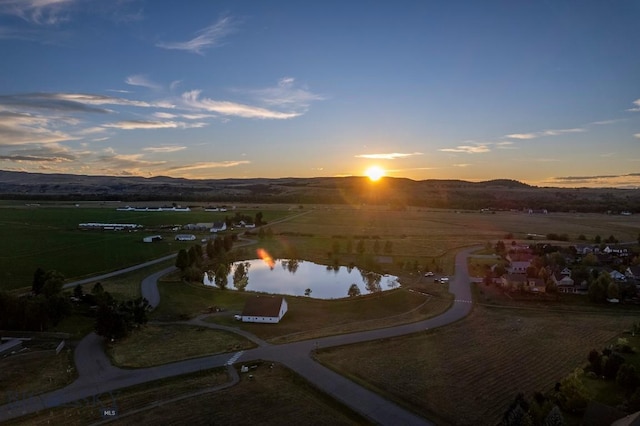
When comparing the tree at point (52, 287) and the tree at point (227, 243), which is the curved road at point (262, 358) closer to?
the tree at point (52, 287)

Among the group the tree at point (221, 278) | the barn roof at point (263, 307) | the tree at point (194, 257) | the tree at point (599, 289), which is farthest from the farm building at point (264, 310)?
the tree at point (599, 289)

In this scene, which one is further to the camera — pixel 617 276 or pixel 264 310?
pixel 617 276

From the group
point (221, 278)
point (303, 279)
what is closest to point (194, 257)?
point (221, 278)

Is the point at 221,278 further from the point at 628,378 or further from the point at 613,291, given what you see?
the point at 613,291

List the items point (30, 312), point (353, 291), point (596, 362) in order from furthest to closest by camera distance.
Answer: point (353, 291), point (30, 312), point (596, 362)

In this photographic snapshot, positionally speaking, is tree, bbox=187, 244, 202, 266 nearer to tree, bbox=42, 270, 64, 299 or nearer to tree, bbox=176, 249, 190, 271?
tree, bbox=176, 249, 190, 271

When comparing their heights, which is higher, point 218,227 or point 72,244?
point 218,227

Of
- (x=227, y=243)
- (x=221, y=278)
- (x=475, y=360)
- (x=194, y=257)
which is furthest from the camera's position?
(x=227, y=243)

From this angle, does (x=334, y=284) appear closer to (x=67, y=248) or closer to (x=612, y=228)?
(x=67, y=248)
